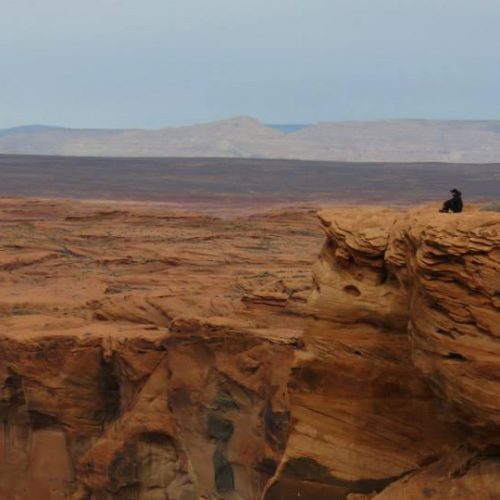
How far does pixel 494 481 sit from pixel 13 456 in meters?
14.9

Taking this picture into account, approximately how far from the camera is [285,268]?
108ft

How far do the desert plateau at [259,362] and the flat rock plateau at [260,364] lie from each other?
→ 0.03 m

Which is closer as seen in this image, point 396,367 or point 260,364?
point 396,367

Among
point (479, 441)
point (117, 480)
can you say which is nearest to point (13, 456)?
point (117, 480)

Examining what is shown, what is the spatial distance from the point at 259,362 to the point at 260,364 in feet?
0.19

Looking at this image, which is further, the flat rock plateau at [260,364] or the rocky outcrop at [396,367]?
the flat rock plateau at [260,364]

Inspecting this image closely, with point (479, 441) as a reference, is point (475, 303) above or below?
above

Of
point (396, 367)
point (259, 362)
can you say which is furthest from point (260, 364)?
point (396, 367)

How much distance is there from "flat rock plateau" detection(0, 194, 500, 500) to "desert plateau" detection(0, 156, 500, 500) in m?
0.03

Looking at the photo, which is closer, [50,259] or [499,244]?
[499,244]

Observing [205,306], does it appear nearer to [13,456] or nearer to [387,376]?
[13,456]

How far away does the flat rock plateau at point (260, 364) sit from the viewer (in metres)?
11.6

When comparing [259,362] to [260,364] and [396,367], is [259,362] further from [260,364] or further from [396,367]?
[396,367]

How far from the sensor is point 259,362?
2052 cm
